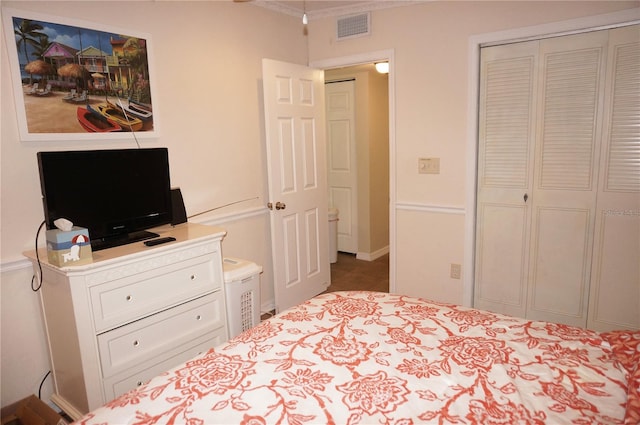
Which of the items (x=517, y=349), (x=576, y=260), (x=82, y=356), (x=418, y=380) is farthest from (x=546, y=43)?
(x=82, y=356)

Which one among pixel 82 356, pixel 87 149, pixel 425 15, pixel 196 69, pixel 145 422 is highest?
pixel 425 15

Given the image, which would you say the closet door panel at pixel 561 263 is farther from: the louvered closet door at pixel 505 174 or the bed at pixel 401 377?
the bed at pixel 401 377

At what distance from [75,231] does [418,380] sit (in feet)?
5.35

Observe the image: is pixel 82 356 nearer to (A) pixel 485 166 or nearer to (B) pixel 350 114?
(A) pixel 485 166

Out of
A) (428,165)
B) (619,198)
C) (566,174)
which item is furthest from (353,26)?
(619,198)

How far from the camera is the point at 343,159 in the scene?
5105 mm

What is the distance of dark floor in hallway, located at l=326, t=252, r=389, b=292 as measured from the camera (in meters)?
4.20

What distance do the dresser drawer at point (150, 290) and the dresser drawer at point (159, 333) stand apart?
5 cm

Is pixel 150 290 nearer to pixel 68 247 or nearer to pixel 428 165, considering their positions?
pixel 68 247

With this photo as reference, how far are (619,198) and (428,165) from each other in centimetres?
128

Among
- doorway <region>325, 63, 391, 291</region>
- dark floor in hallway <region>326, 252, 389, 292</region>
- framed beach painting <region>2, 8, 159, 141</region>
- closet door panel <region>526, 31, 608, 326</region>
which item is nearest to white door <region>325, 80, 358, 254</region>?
doorway <region>325, 63, 391, 291</region>

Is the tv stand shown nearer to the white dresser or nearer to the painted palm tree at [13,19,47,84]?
the white dresser

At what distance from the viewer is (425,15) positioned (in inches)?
128

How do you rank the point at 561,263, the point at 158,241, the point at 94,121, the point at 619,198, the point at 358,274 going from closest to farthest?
the point at 158,241 → the point at 94,121 → the point at 619,198 → the point at 561,263 → the point at 358,274
